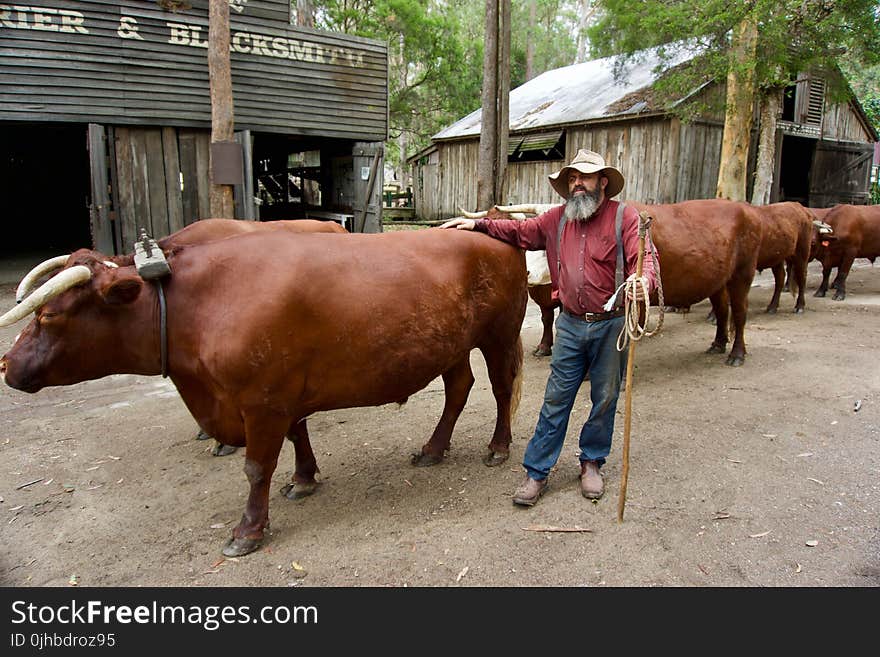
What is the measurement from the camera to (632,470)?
4.27 m

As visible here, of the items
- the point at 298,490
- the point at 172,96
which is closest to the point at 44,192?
the point at 172,96

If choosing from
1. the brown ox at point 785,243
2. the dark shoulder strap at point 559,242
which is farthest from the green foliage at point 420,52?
the dark shoulder strap at point 559,242

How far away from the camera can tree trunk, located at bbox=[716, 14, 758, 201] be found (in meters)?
11.4

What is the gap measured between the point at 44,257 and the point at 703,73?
1509cm

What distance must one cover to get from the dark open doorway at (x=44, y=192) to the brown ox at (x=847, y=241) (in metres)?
17.7

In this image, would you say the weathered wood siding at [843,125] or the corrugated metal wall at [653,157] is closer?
the corrugated metal wall at [653,157]

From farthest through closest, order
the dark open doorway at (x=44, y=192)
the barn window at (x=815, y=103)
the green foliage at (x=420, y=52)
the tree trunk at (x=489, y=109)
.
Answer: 1. the green foliage at (x=420, y=52)
2. the barn window at (x=815, y=103)
3. the dark open doorway at (x=44, y=192)
4. the tree trunk at (x=489, y=109)

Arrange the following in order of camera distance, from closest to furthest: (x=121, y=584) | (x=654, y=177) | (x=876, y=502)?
(x=121, y=584) → (x=876, y=502) → (x=654, y=177)

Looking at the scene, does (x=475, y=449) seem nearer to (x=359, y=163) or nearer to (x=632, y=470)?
(x=632, y=470)

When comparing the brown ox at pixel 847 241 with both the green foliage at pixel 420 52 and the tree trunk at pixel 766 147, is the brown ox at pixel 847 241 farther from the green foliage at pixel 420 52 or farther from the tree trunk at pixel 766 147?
the green foliage at pixel 420 52

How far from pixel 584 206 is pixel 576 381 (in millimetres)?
1041

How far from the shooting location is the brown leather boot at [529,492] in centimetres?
376

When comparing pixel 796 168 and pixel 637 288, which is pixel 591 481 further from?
pixel 796 168

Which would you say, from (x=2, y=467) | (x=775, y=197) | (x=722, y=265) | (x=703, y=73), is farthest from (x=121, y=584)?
(x=775, y=197)
